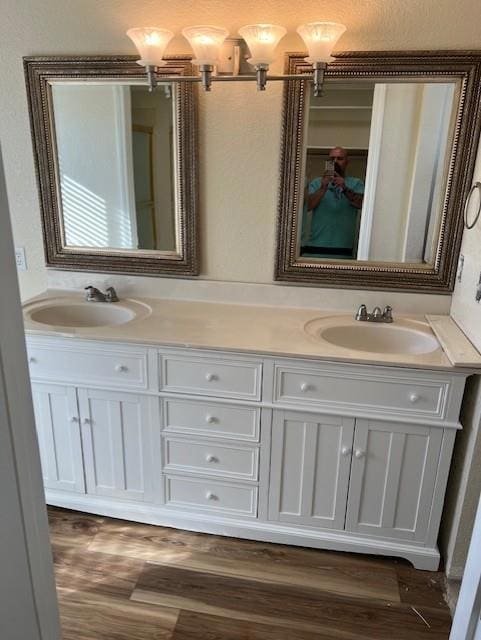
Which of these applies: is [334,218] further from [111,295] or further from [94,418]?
[94,418]

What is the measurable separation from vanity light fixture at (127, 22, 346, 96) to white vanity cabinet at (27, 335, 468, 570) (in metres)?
1.05

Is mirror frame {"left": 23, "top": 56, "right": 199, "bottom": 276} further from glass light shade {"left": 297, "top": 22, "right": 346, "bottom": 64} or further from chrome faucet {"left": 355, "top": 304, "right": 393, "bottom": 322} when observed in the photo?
chrome faucet {"left": 355, "top": 304, "right": 393, "bottom": 322}

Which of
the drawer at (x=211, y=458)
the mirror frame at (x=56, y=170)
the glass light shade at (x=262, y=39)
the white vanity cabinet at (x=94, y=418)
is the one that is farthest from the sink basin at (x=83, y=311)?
the glass light shade at (x=262, y=39)

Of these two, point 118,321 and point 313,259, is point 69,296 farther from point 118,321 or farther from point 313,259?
point 313,259

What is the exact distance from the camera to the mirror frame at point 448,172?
1.73 meters

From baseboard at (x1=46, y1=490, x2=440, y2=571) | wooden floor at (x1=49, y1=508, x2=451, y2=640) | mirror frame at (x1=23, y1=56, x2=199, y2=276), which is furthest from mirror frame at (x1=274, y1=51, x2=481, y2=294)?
wooden floor at (x1=49, y1=508, x2=451, y2=640)

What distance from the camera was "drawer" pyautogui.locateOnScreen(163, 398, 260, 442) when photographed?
175 cm

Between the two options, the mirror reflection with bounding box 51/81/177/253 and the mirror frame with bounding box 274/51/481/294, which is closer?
the mirror frame with bounding box 274/51/481/294

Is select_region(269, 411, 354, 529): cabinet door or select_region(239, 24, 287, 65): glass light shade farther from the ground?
select_region(239, 24, 287, 65): glass light shade

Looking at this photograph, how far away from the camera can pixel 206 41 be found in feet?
5.51

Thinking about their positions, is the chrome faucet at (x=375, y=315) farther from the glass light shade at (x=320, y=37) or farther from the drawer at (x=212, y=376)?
the glass light shade at (x=320, y=37)

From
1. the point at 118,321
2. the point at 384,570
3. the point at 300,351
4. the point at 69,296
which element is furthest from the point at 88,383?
the point at 384,570

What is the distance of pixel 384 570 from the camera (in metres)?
1.81

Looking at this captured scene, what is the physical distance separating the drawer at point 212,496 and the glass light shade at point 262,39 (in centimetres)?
162
